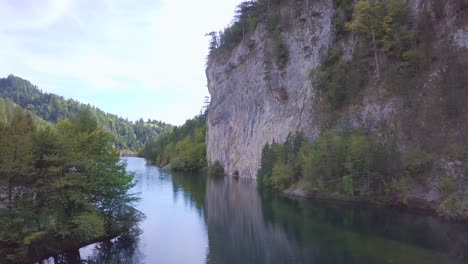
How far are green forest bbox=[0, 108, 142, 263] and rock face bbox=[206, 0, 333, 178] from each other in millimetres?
39622

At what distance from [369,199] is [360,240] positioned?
1594 cm

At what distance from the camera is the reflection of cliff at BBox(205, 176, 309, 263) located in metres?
25.3

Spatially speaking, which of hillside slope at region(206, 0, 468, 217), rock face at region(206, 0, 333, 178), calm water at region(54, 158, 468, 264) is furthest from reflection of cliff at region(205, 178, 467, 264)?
rock face at region(206, 0, 333, 178)

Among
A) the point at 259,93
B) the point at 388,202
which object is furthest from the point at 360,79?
the point at 259,93

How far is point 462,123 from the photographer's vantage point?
131 feet

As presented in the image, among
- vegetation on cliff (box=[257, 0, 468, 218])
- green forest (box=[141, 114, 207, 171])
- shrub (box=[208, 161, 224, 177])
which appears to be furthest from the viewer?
green forest (box=[141, 114, 207, 171])

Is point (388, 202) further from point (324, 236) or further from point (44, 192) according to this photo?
point (44, 192)

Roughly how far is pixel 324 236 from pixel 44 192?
19.0 m

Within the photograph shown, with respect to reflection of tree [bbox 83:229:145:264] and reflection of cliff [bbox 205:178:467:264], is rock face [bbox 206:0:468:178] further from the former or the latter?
reflection of tree [bbox 83:229:145:264]

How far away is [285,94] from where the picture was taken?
70.2 meters

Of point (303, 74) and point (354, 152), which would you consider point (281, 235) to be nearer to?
point (354, 152)

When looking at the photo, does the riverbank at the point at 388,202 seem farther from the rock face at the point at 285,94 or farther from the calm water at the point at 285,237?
the rock face at the point at 285,94

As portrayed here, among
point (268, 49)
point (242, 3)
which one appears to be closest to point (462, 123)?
point (268, 49)

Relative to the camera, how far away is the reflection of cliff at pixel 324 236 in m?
24.5
